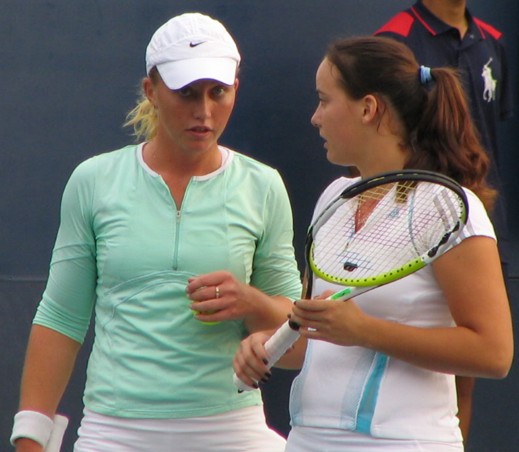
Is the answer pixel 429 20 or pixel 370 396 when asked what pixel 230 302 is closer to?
pixel 370 396

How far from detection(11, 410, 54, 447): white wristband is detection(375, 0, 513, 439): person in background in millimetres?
1807

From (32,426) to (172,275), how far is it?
0.51 meters

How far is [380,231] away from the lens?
2.64 metres

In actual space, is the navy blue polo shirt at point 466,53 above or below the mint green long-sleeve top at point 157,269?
above

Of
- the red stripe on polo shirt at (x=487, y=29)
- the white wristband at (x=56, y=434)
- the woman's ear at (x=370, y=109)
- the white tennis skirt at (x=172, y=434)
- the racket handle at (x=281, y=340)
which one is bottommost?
the white wristband at (x=56, y=434)

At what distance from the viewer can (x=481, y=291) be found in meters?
2.51

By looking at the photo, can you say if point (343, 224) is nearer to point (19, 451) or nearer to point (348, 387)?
point (348, 387)

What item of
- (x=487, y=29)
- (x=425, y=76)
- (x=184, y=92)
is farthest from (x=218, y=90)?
(x=487, y=29)

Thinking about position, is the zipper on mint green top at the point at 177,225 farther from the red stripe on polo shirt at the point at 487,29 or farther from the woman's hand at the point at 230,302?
the red stripe on polo shirt at the point at 487,29

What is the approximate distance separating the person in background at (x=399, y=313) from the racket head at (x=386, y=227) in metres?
0.05

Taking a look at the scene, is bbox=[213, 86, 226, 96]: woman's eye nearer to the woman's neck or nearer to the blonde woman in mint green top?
the blonde woman in mint green top

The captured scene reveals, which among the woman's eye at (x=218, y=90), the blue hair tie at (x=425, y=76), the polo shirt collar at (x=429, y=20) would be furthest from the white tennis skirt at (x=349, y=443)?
the polo shirt collar at (x=429, y=20)

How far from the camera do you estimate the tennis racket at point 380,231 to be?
2525mm

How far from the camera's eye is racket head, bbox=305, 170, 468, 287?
2523mm
